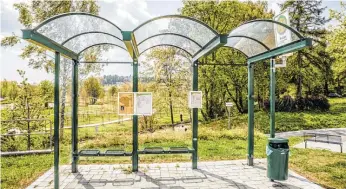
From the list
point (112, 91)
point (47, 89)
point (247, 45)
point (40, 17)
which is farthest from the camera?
point (40, 17)

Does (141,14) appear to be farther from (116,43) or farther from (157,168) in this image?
(157,168)

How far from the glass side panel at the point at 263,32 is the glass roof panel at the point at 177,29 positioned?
2.58 feet

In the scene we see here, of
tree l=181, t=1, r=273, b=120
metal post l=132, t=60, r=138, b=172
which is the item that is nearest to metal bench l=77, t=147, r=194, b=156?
metal post l=132, t=60, r=138, b=172

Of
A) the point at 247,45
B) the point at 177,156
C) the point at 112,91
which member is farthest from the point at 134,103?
the point at 112,91

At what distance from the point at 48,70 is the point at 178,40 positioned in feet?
34.0

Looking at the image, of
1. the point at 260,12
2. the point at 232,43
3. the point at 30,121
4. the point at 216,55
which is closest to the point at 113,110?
the point at 30,121

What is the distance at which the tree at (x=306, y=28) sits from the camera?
25.3m

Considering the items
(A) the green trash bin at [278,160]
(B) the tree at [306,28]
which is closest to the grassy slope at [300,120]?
(B) the tree at [306,28]

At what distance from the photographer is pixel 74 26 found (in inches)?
215

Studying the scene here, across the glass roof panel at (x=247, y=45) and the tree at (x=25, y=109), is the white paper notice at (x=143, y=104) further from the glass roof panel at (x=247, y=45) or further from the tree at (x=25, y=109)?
the tree at (x=25, y=109)

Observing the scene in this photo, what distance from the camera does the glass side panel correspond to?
549 centimetres

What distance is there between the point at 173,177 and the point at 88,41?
3.69 meters

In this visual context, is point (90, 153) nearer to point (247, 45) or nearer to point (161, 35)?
point (161, 35)

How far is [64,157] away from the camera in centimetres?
754
